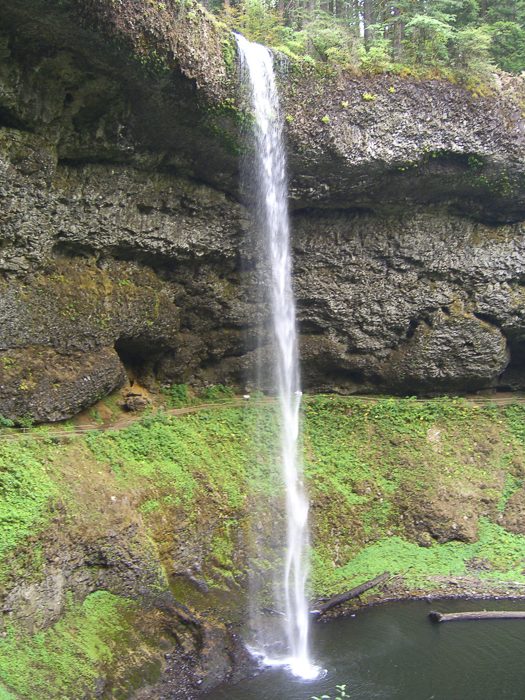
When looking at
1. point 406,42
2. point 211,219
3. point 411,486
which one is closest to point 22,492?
point 211,219

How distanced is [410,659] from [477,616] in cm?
240

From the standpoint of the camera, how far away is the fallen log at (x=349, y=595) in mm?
12773

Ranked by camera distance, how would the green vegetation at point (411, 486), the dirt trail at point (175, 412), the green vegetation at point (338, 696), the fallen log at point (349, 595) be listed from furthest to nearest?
the green vegetation at point (411, 486) → the dirt trail at point (175, 412) → the fallen log at point (349, 595) → the green vegetation at point (338, 696)

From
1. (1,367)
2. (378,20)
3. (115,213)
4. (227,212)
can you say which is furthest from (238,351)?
(378,20)

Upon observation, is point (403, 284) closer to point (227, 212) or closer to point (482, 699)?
point (227, 212)

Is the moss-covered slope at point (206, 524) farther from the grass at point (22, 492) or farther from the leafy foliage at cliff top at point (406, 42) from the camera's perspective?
the leafy foliage at cliff top at point (406, 42)

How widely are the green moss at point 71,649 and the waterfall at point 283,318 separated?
9.70ft

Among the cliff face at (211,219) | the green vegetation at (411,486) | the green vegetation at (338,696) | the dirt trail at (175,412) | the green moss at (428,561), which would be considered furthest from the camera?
the green vegetation at (411,486)

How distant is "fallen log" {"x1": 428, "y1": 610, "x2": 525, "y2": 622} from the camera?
12.6 metres

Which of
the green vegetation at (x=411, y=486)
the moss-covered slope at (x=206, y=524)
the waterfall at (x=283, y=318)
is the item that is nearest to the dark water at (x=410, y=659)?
the waterfall at (x=283, y=318)

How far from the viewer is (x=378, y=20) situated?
20.8 meters

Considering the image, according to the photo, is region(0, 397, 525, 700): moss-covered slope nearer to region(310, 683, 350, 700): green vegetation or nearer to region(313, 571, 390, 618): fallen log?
region(313, 571, 390, 618): fallen log

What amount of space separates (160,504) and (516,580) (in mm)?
8228

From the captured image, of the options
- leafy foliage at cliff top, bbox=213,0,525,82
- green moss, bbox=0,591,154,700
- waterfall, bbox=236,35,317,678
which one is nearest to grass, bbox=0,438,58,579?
green moss, bbox=0,591,154,700
